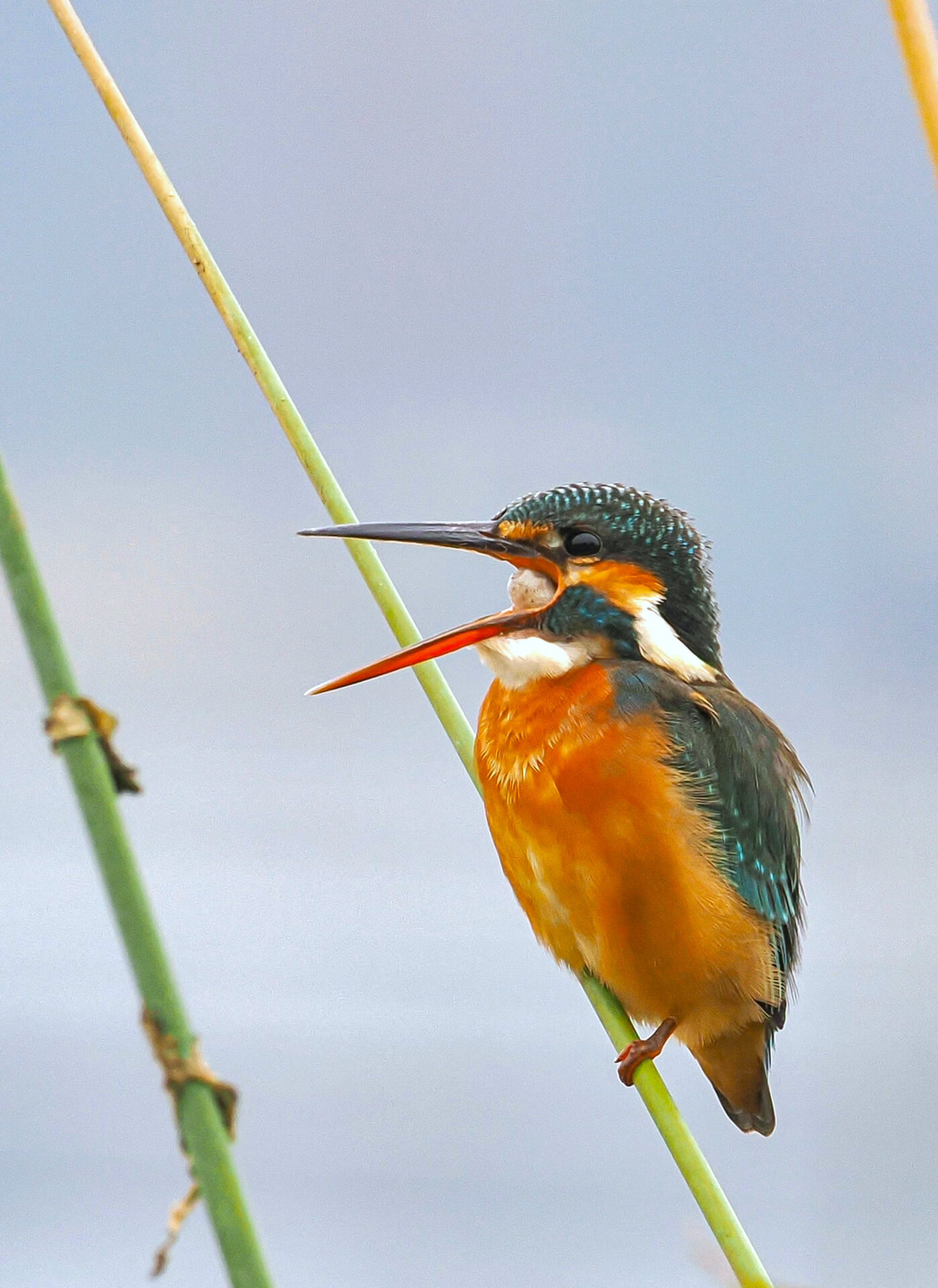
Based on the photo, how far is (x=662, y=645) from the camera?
76cm

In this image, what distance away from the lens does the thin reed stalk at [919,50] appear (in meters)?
0.29

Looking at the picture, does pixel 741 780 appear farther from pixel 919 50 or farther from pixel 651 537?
pixel 919 50

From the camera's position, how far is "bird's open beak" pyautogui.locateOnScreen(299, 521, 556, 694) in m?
0.52

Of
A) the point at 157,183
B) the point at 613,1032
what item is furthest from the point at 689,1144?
the point at 157,183

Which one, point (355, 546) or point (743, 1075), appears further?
point (743, 1075)

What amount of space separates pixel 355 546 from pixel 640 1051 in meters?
0.28

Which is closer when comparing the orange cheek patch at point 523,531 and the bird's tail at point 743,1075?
the orange cheek patch at point 523,531

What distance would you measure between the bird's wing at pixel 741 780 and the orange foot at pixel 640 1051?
91 mm

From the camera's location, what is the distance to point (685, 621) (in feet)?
2.60

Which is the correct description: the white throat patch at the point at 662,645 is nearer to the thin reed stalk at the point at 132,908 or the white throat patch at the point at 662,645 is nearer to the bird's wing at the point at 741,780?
the bird's wing at the point at 741,780

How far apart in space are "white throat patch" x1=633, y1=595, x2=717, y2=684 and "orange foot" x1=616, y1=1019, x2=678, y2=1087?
0.20 meters

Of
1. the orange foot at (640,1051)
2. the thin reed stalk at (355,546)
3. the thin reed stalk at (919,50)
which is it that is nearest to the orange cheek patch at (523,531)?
the thin reed stalk at (355,546)

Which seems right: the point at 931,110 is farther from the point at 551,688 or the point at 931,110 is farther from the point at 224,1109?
the point at 551,688

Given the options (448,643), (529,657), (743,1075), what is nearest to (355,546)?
(448,643)
